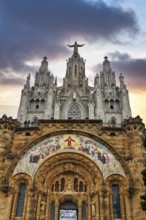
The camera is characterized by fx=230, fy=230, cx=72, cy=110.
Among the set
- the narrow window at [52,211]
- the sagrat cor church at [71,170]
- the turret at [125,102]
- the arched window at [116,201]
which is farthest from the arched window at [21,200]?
the turret at [125,102]

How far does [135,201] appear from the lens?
18234 mm

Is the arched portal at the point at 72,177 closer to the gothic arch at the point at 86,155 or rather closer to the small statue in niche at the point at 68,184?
the small statue in niche at the point at 68,184

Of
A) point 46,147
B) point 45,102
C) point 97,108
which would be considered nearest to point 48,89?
point 45,102

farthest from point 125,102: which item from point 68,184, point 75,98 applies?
point 68,184

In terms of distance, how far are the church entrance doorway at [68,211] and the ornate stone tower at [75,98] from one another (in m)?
29.2

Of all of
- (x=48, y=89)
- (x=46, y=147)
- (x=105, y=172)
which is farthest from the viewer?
(x=48, y=89)

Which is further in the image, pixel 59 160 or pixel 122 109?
pixel 122 109

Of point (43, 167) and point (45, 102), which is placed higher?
point (45, 102)

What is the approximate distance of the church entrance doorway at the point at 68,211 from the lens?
63.9 feet

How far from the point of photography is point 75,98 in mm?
54156

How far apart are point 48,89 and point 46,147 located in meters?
38.7

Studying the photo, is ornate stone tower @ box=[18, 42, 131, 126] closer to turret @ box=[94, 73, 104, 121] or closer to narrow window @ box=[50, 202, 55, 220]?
turret @ box=[94, 73, 104, 121]

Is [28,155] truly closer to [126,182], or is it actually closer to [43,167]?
[43,167]

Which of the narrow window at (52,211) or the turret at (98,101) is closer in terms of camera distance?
the narrow window at (52,211)
